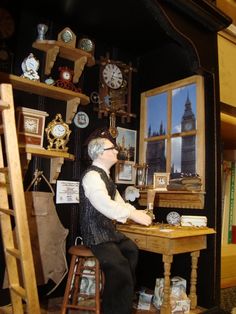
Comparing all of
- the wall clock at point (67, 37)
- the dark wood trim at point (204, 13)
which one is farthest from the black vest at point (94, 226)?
the dark wood trim at point (204, 13)

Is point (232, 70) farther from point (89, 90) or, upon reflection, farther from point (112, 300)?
point (112, 300)

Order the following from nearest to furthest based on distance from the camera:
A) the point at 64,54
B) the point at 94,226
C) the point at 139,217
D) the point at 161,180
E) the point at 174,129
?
the point at 94,226
the point at 139,217
the point at 64,54
the point at 161,180
the point at 174,129

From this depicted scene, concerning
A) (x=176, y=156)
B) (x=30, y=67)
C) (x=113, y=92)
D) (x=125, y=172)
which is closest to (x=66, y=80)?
(x=30, y=67)

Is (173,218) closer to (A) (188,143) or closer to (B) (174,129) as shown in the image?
(A) (188,143)

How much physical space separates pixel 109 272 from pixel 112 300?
177 millimetres

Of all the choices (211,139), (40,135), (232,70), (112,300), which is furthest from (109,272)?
(232,70)

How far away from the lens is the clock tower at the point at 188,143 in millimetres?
2764

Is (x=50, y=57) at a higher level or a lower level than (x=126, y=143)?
higher

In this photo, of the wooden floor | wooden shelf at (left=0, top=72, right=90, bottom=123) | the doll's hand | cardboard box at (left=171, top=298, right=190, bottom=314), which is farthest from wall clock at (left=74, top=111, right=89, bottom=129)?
cardboard box at (left=171, top=298, right=190, bottom=314)

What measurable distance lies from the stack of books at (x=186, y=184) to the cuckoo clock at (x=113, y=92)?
28.3 inches

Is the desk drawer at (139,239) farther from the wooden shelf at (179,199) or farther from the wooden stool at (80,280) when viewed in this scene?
the wooden shelf at (179,199)

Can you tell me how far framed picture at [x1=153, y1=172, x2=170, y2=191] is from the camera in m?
2.86

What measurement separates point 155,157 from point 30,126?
1.19 metres

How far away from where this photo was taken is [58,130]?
262 centimetres
